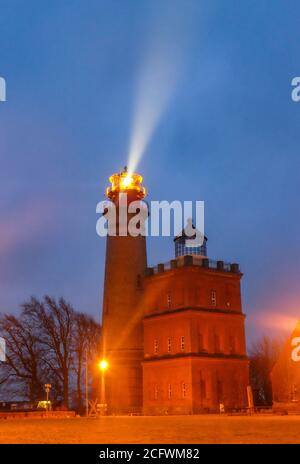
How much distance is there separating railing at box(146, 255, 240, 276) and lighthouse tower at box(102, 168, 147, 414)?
2480mm

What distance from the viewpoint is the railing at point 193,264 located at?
193ft

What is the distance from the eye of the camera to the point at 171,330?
58844 mm

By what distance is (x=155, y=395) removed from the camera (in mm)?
58844

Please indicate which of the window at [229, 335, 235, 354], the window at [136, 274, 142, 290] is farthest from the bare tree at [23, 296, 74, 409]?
the window at [229, 335, 235, 354]

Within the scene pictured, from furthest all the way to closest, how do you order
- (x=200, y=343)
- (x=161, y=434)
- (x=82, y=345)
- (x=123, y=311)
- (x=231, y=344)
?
1. (x=82, y=345)
2. (x=123, y=311)
3. (x=231, y=344)
4. (x=200, y=343)
5. (x=161, y=434)

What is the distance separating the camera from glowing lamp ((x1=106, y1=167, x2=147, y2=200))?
64.2 m

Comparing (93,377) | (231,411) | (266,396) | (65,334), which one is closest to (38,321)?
(65,334)

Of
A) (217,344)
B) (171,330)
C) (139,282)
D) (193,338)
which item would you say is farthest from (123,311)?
(217,344)

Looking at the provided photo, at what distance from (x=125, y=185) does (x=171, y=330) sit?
16.2 meters

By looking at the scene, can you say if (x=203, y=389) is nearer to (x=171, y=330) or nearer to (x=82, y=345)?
(x=171, y=330)

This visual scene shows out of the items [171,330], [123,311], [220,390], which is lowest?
[220,390]

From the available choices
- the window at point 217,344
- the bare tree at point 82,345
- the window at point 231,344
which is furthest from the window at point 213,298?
the bare tree at point 82,345
